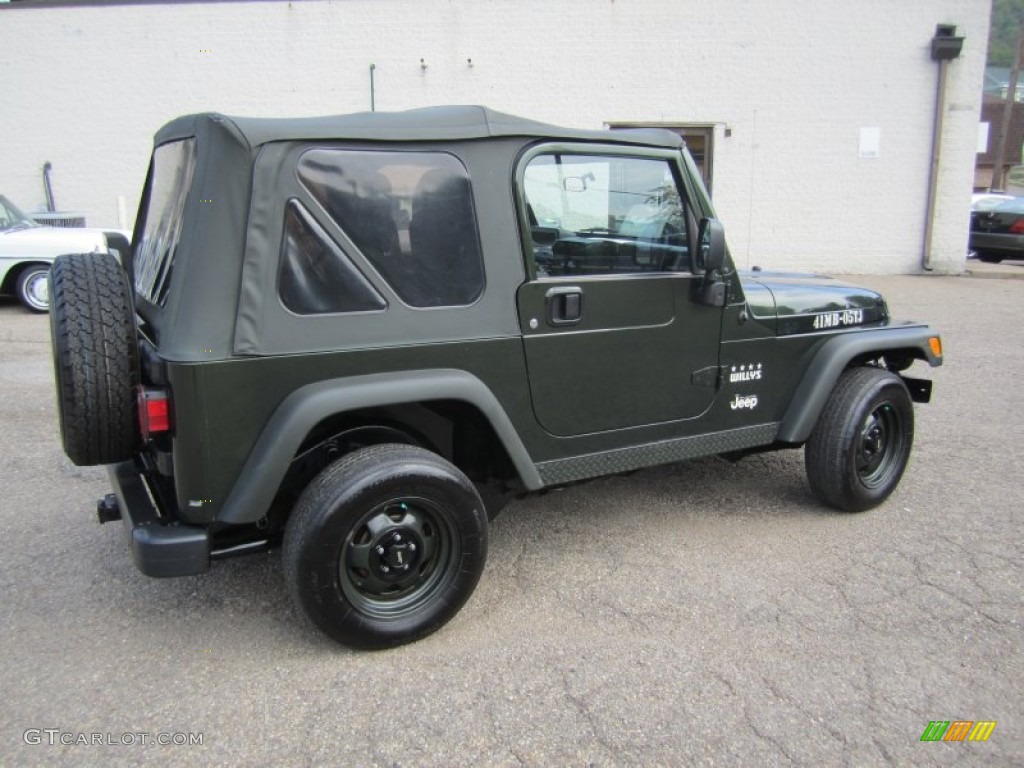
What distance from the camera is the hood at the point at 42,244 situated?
31.6 ft

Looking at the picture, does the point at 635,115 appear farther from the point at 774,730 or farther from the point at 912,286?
the point at 774,730

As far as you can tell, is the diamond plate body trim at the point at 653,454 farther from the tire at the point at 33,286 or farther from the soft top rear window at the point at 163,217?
the tire at the point at 33,286

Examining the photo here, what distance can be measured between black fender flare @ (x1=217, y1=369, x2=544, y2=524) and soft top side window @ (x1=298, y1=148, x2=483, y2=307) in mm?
315

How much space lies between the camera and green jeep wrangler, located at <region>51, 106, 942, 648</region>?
101 inches

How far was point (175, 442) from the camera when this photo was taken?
8.27 feet

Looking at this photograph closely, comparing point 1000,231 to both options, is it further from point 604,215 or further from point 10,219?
point 10,219

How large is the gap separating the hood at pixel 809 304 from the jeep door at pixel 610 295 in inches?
14.7

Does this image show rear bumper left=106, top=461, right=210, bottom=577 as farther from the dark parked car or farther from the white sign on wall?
the dark parked car

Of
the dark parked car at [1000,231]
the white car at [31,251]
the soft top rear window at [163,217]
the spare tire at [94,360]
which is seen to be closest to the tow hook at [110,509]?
the spare tire at [94,360]

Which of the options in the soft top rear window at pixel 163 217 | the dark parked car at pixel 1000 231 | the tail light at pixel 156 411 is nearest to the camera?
the tail light at pixel 156 411

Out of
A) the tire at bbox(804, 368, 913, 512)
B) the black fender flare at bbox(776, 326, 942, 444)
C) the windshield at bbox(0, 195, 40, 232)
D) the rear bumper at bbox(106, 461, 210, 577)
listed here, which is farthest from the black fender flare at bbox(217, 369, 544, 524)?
the windshield at bbox(0, 195, 40, 232)

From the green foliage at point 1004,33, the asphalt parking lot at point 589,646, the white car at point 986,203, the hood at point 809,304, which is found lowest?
the asphalt parking lot at point 589,646

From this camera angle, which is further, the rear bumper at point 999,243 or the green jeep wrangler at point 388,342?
the rear bumper at point 999,243

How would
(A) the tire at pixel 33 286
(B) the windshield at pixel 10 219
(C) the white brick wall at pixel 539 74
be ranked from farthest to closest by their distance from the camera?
(C) the white brick wall at pixel 539 74
(B) the windshield at pixel 10 219
(A) the tire at pixel 33 286
